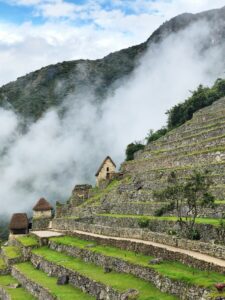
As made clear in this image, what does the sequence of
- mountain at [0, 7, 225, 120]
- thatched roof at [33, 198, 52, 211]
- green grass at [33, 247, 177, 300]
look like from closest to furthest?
green grass at [33, 247, 177, 300], thatched roof at [33, 198, 52, 211], mountain at [0, 7, 225, 120]

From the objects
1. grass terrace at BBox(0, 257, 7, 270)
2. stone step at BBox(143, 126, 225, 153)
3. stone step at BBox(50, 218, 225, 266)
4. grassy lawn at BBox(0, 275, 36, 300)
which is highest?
stone step at BBox(143, 126, 225, 153)

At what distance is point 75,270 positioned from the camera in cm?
2214

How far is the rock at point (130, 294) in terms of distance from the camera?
15983 millimetres

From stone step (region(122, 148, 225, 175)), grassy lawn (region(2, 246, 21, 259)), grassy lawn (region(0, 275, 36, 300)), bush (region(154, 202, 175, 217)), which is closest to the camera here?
grassy lawn (region(0, 275, 36, 300))

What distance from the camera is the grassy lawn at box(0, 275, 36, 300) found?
23962 mm

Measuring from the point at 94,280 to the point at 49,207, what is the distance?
1158 inches

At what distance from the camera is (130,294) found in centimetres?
1623

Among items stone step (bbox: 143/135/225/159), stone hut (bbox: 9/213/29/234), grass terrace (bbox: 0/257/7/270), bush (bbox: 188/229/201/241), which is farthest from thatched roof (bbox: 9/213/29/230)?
bush (bbox: 188/229/201/241)

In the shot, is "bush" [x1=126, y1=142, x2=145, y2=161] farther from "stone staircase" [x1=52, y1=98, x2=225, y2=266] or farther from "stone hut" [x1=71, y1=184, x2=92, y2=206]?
"stone hut" [x1=71, y1=184, x2=92, y2=206]

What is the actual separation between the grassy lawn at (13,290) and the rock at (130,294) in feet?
28.4

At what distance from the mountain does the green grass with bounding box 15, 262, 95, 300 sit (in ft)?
262

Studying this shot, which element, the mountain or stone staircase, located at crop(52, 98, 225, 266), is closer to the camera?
stone staircase, located at crop(52, 98, 225, 266)

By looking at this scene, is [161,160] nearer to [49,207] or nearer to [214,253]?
[49,207]

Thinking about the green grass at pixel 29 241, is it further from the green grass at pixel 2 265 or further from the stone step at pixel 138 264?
the stone step at pixel 138 264
